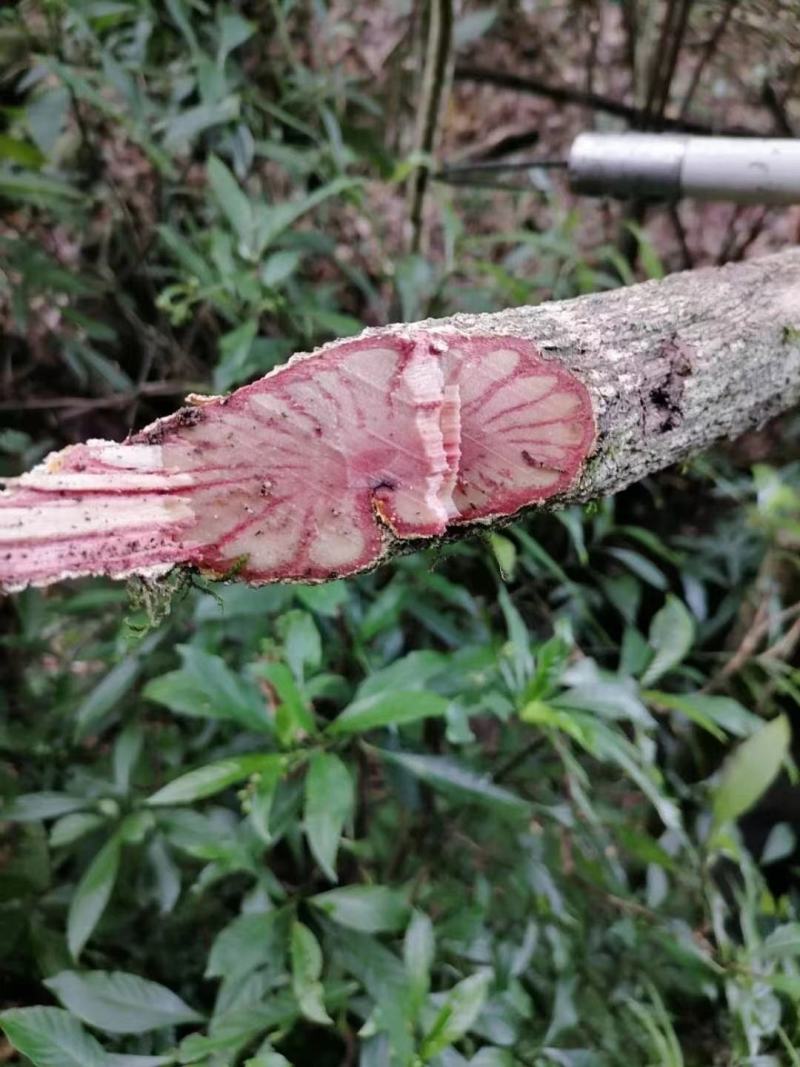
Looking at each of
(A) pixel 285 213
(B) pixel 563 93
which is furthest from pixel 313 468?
(B) pixel 563 93

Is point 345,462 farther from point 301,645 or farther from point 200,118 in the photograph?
point 200,118

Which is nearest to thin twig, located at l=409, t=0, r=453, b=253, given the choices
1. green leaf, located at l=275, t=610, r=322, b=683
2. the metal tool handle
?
the metal tool handle

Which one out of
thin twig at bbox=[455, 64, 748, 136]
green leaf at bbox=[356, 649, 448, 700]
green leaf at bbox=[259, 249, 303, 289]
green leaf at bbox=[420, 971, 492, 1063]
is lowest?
green leaf at bbox=[420, 971, 492, 1063]

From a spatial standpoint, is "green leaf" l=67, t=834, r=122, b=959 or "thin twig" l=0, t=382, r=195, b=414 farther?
"thin twig" l=0, t=382, r=195, b=414

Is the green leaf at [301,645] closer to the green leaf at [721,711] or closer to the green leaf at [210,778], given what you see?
Answer: the green leaf at [210,778]

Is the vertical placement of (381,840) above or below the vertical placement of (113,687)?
below

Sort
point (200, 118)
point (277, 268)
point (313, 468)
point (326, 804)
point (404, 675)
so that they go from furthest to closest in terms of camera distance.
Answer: point (200, 118) < point (277, 268) < point (404, 675) < point (326, 804) < point (313, 468)

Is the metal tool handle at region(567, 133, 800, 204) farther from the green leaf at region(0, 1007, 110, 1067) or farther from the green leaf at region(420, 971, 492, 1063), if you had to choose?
the green leaf at region(0, 1007, 110, 1067)
